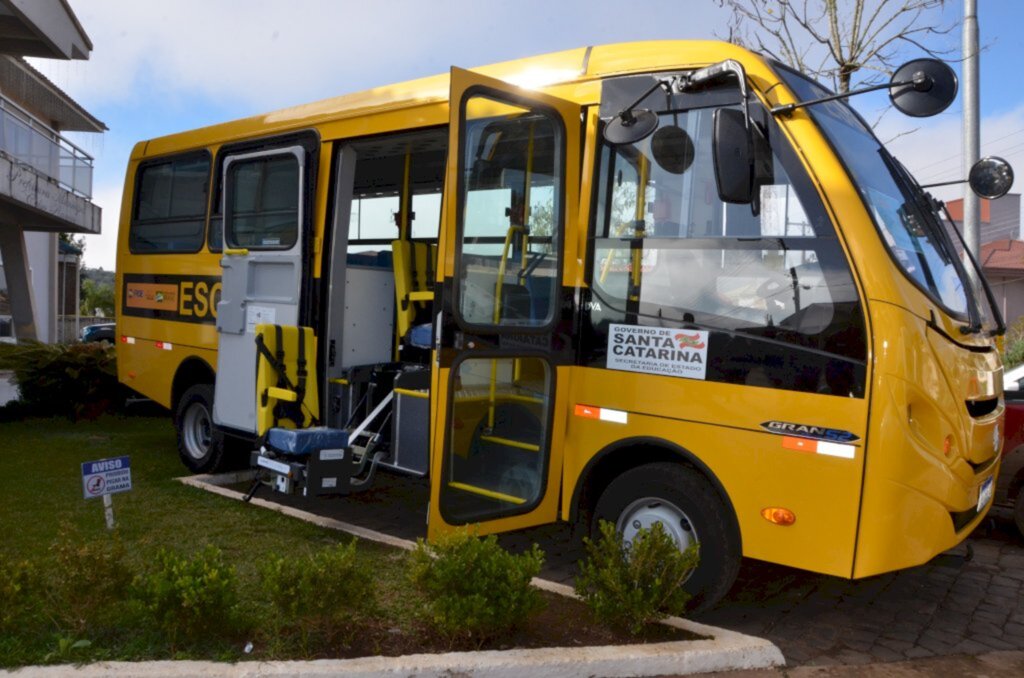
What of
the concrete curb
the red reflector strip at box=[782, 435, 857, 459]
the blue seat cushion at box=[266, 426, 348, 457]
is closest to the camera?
the concrete curb

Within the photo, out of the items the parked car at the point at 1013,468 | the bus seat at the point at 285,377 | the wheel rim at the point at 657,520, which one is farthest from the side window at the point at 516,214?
the parked car at the point at 1013,468

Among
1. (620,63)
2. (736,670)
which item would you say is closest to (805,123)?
(620,63)

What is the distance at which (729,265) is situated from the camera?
4.71m

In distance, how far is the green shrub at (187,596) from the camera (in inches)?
156

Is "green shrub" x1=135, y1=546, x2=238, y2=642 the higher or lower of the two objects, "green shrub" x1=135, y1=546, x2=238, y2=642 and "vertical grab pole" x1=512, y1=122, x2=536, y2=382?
the lower

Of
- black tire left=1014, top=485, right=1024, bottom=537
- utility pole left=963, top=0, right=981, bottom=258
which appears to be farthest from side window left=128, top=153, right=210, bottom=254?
utility pole left=963, top=0, right=981, bottom=258

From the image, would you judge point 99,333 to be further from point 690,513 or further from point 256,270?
point 690,513

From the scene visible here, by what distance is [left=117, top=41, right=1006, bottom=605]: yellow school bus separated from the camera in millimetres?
4348

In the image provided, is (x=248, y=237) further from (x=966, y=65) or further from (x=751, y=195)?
(x=966, y=65)

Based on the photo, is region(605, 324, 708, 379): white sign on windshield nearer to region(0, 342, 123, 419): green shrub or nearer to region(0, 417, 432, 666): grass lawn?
region(0, 417, 432, 666): grass lawn

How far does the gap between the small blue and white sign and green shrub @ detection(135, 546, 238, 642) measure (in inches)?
57.6

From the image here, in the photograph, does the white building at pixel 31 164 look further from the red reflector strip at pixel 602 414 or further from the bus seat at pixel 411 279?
the red reflector strip at pixel 602 414

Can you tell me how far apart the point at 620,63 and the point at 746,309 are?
1674 mm

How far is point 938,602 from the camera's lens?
541cm
